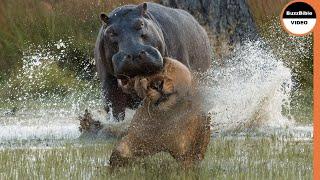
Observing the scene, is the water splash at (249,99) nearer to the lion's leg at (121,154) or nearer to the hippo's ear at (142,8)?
the hippo's ear at (142,8)

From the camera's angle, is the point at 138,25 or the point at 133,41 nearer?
the point at 133,41

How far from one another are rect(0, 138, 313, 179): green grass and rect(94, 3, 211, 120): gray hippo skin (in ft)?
2.15

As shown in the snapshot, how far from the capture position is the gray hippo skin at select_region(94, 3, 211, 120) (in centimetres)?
719

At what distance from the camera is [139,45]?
743 cm

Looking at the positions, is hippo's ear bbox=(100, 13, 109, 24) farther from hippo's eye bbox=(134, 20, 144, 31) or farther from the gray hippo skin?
hippo's eye bbox=(134, 20, 144, 31)

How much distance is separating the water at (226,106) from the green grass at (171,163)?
16.7 inches

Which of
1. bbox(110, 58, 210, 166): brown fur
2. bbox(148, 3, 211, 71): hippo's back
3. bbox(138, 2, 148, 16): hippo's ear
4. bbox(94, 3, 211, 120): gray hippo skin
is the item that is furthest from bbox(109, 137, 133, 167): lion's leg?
bbox(148, 3, 211, 71): hippo's back

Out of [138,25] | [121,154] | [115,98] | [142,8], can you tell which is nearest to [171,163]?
[121,154]

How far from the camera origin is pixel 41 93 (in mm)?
14836

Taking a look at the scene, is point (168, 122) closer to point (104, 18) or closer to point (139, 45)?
point (139, 45)

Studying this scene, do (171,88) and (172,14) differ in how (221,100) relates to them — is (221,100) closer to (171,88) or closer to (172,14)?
(172,14)

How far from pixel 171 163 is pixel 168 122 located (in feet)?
1.04

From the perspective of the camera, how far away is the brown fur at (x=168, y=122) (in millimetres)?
6266

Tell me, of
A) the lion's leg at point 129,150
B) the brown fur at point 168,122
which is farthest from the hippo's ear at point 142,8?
the lion's leg at point 129,150
